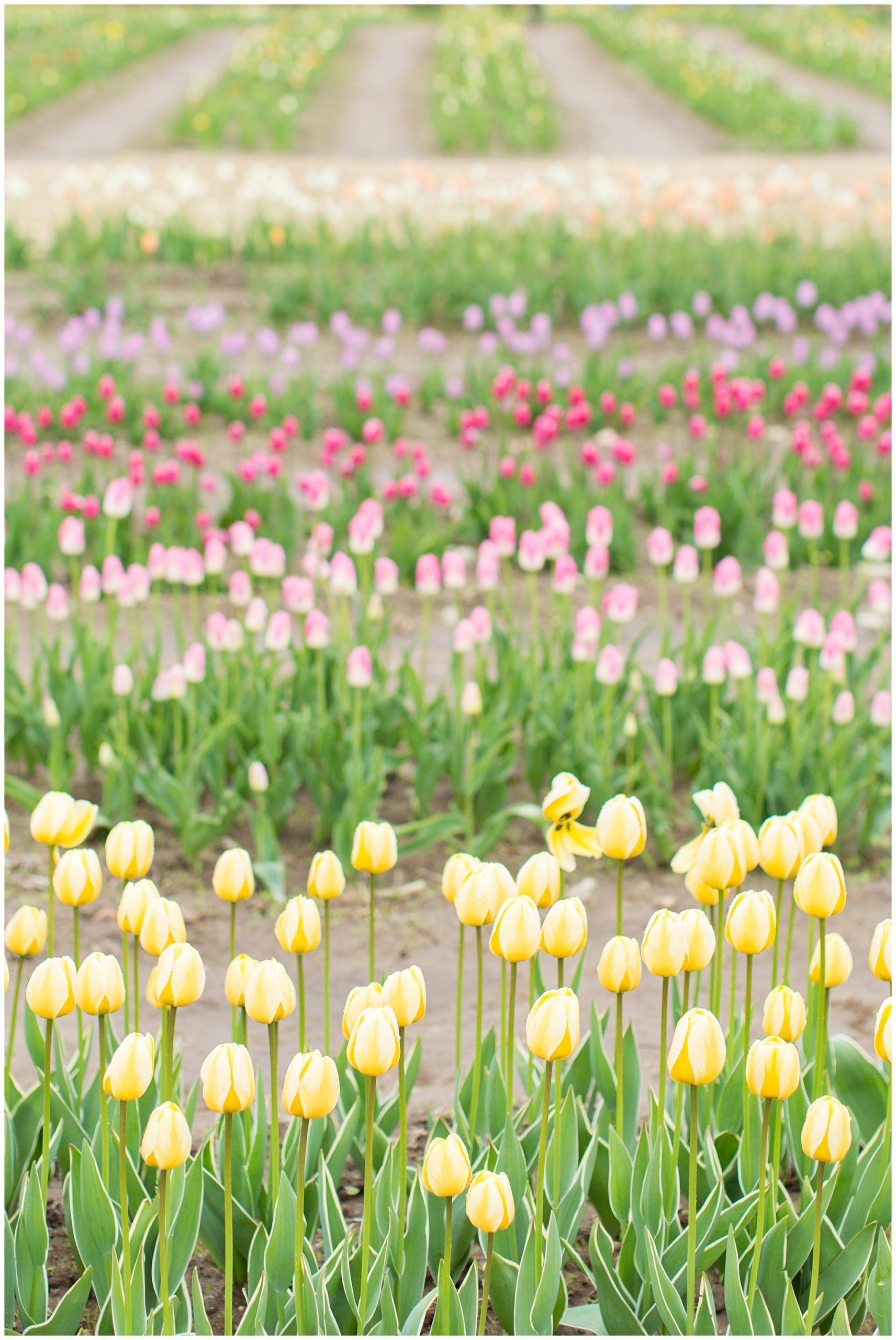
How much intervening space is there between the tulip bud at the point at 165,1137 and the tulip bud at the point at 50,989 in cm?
20

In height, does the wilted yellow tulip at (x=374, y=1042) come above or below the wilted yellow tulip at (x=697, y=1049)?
above

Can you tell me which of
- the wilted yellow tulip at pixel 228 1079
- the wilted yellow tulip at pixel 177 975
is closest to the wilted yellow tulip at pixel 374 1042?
the wilted yellow tulip at pixel 228 1079

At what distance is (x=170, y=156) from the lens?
49.7ft

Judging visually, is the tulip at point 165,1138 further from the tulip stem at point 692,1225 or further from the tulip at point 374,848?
the tulip stem at point 692,1225

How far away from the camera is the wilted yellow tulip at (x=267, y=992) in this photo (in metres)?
1.61

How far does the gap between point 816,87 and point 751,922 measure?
23326 mm

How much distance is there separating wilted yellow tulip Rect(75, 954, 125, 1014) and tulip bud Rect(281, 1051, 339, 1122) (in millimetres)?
248

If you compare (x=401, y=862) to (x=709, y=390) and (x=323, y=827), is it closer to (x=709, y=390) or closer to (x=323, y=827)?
(x=323, y=827)

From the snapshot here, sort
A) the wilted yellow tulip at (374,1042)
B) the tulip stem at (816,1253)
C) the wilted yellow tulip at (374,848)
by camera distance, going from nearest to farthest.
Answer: the wilted yellow tulip at (374,1042) → the tulip stem at (816,1253) → the wilted yellow tulip at (374,848)

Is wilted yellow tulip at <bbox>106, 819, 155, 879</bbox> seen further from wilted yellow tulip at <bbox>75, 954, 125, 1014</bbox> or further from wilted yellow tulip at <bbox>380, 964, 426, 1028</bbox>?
wilted yellow tulip at <bbox>380, 964, 426, 1028</bbox>

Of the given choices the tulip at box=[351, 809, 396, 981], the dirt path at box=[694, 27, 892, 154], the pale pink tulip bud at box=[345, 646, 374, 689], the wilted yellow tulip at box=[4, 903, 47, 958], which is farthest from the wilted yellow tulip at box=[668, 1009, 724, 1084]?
the dirt path at box=[694, 27, 892, 154]

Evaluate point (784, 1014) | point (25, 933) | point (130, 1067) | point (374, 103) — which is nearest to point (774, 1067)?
point (784, 1014)

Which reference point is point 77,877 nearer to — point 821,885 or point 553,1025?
point 553,1025

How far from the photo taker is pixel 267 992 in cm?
161
